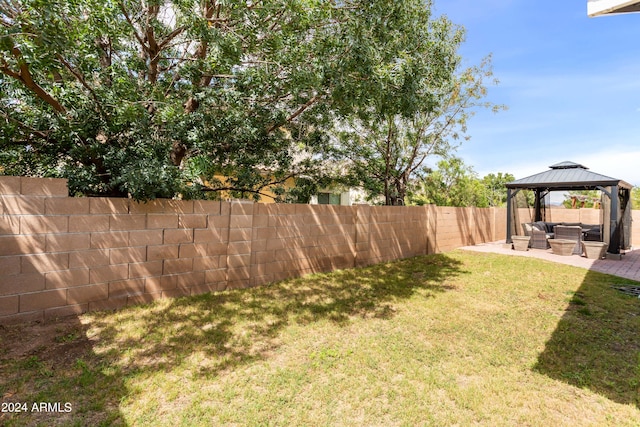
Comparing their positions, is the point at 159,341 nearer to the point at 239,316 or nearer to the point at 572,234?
the point at 239,316

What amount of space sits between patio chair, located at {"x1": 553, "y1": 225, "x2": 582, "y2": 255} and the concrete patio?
668mm

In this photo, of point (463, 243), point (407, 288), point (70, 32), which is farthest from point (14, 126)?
point (463, 243)

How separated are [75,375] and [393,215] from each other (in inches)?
324

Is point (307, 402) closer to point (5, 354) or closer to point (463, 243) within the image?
point (5, 354)

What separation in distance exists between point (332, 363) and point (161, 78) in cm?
627

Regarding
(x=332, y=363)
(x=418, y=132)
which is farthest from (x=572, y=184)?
(x=332, y=363)

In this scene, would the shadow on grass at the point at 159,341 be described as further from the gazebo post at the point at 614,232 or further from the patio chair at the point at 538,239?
the patio chair at the point at 538,239

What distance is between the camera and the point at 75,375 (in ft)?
9.93

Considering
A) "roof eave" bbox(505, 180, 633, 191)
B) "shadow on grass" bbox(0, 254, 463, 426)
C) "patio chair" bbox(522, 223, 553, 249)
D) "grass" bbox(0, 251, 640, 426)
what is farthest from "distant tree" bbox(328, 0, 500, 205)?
"patio chair" bbox(522, 223, 553, 249)

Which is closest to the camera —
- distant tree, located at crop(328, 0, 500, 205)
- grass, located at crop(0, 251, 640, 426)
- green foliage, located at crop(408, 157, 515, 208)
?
grass, located at crop(0, 251, 640, 426)

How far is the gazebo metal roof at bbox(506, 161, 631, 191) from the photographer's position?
1181 centimetres

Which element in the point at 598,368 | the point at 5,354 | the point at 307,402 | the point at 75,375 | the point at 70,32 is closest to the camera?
the point at 307,402

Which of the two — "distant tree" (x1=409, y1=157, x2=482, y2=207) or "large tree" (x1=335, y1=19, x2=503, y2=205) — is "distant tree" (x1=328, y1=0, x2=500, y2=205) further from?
"distant tree" (x1=409, y1=157, x2=482, y2=207)

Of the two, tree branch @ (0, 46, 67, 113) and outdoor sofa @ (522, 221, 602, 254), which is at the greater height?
tree branch @ (0, 46, 67, 113)
